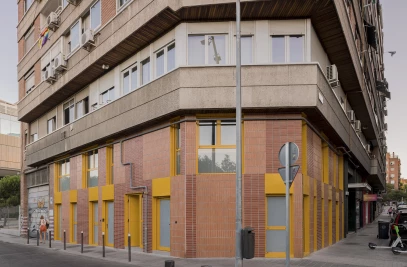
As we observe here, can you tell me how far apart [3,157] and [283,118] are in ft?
239

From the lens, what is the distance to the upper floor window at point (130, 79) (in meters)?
19.0

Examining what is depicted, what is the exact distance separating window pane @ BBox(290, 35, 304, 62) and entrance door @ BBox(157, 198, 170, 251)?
6.73 metres

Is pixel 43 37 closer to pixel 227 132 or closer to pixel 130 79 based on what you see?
Answer: pixel 130 79

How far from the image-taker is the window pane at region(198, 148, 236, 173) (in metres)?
15.4

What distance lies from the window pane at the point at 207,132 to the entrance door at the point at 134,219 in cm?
475

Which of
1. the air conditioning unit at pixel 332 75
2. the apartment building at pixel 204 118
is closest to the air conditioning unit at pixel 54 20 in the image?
the apartment building at pixel 204 118

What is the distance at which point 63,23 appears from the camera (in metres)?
25.3

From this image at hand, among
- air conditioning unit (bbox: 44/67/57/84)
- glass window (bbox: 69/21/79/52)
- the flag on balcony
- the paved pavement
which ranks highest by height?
the flag on balcony

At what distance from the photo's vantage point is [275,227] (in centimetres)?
1497

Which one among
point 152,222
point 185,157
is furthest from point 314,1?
point 152,222

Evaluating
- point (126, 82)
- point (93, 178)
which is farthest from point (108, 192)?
point (126, 82)

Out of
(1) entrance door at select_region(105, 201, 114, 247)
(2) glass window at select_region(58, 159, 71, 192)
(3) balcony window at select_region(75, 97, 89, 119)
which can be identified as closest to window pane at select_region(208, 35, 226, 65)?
(1) entrance door at select_region(105, 201, 114, 247)

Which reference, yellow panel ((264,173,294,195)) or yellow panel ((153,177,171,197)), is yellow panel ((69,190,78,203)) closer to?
yellow panel ((153,177,171,197))

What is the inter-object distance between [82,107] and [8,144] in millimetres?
61918
